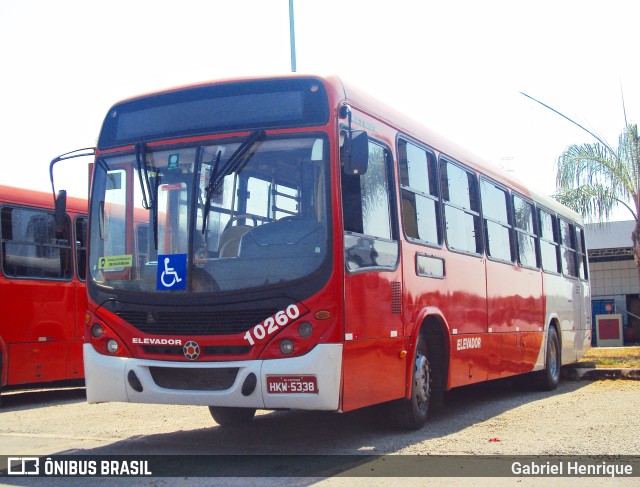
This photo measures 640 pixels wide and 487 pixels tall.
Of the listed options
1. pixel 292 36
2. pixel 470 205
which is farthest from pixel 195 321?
pixel 292 36

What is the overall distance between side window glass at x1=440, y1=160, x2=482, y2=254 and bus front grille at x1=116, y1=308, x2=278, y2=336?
3558 millimetres

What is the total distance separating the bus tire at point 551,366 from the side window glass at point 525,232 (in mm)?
1539

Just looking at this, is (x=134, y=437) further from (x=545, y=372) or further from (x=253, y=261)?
(x=545, y=372)

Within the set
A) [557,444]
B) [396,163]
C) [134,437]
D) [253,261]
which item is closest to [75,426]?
[134,437]

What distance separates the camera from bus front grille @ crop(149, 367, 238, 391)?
24.7 feet

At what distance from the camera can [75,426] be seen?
10.1m

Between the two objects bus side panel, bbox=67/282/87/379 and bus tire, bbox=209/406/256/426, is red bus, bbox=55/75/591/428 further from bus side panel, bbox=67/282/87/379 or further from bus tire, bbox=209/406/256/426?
bus side panel, bbox=67/282/87/379

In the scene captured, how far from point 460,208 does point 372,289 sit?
3.22 metres

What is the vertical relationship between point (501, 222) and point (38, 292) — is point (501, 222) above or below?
above

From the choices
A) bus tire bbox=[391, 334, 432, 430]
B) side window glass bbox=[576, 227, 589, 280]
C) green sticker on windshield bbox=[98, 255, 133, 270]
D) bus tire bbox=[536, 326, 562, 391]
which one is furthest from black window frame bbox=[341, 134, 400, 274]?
side window glass bbox=[576, 227, 589, 280]

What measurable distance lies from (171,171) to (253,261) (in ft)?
4.20

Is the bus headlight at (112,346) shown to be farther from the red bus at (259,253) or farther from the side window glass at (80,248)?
the side window glass at (80,248)

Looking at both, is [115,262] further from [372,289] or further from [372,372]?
[372,372]

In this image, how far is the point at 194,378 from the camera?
25.0ft
